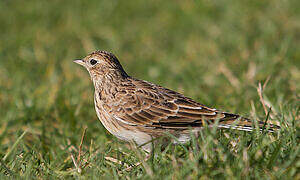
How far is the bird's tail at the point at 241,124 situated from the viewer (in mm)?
4754

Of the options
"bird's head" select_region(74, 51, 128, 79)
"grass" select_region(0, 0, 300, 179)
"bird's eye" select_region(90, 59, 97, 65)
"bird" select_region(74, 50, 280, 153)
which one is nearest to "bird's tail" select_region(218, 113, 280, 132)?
"bird" select_region(74, 50, 280, 153)

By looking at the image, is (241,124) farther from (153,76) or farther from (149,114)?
(153,76)

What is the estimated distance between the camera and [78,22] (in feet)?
41.8

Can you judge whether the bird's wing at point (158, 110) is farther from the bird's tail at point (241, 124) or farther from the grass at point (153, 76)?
the grass at point (153, 76)

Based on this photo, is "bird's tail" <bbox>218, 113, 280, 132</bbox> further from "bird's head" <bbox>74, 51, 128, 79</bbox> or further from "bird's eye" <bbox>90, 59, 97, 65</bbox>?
"bird's eye" <bbox>90, 59, 97, 65</bbox>

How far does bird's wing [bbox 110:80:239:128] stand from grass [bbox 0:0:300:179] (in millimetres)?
263

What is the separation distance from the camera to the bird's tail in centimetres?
475

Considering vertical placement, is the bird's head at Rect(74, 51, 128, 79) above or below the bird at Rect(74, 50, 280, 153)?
above

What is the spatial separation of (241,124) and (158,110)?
3.46 ft

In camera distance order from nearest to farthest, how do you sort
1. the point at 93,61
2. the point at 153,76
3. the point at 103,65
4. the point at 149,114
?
the point at 149,114
the point at 103,65
the point at 93,61
the point at 153,76

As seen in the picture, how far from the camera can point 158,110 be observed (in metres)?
5.46

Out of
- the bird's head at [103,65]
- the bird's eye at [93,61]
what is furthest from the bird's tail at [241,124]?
the bird's eye at [93,61]

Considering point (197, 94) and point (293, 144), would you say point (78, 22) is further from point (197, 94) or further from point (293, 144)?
point (293, 144)

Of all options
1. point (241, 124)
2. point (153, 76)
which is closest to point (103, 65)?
point (241, 124)
